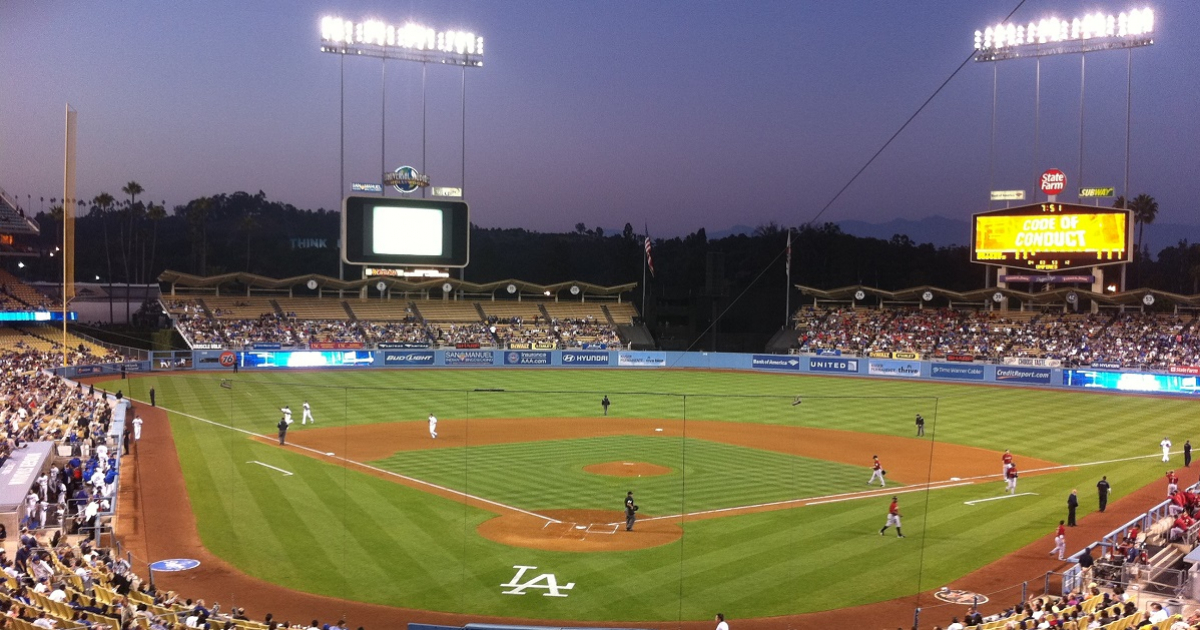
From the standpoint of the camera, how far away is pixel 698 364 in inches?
2717

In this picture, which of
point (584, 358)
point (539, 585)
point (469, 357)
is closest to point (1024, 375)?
point (584, 358)

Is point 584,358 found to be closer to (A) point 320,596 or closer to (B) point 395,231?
(B) point 395,231

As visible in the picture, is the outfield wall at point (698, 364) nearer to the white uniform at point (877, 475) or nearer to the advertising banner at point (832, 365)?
the advertising banner at point (832, 365)

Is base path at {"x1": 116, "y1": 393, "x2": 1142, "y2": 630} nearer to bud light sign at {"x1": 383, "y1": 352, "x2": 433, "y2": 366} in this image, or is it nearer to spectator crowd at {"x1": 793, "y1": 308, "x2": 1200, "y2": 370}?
spectator crowd at {"x1": 793, "y1": 308, "x2": 1200, "y2": 370}

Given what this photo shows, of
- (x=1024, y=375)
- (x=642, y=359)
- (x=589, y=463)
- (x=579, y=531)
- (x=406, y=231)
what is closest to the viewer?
(x=579, y=531)

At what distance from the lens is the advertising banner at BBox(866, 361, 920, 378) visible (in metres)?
A: 60.3

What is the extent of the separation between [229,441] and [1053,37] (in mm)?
52805

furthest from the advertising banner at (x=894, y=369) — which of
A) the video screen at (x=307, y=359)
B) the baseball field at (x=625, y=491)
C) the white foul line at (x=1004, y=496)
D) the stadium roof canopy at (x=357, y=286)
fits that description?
the video screen at (x=307, y=359)

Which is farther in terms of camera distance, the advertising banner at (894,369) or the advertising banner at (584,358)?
the advertising banner at (584,358)

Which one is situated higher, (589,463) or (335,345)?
(335,345)

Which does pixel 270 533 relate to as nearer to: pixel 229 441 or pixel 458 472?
pixel 458 472

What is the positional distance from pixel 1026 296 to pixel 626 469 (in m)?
46.1

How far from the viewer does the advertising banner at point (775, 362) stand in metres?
65.8

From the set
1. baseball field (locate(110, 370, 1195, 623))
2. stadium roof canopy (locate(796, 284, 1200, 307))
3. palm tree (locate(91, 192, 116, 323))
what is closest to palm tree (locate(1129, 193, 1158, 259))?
stadium roof canopy (locate(796, 284, 1200, 307))
